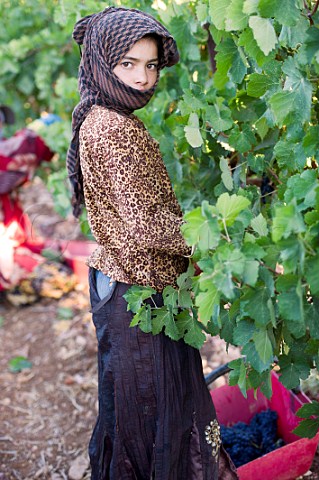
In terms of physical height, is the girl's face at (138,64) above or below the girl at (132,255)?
above

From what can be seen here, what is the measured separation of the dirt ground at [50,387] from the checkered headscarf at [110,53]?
1.51 meters

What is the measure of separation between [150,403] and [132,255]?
0.46m

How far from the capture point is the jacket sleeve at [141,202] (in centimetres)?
165

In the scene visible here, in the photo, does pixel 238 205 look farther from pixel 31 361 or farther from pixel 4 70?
pixel 4 70

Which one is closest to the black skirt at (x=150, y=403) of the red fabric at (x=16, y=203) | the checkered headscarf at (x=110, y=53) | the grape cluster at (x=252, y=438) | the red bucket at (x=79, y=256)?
the grape cluster at (x=252, y=438)

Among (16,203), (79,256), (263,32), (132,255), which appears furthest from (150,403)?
(16,203)

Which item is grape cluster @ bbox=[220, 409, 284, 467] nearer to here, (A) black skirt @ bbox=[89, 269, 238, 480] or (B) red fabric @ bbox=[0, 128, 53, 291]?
(A) black skirt @ bbox=[89, 269, 238, 480]

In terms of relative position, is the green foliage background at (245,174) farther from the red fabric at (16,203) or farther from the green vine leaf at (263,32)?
the red fabric at (16,203)

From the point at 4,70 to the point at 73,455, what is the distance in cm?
293

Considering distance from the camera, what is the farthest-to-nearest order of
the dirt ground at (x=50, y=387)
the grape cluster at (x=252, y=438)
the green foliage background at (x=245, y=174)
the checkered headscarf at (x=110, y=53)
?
the dirt ground at (x=50, y=387) → the grape cluster at (x=252, y=438) → the checkered headscarf at (x=110, y=53) → the green foliage background at (x=245, y=174)

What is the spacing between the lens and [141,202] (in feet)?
5.45

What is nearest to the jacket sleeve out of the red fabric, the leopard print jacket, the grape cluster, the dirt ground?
the leopard print jacket

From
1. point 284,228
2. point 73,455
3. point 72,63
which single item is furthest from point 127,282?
point 72,63

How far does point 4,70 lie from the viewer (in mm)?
4598
